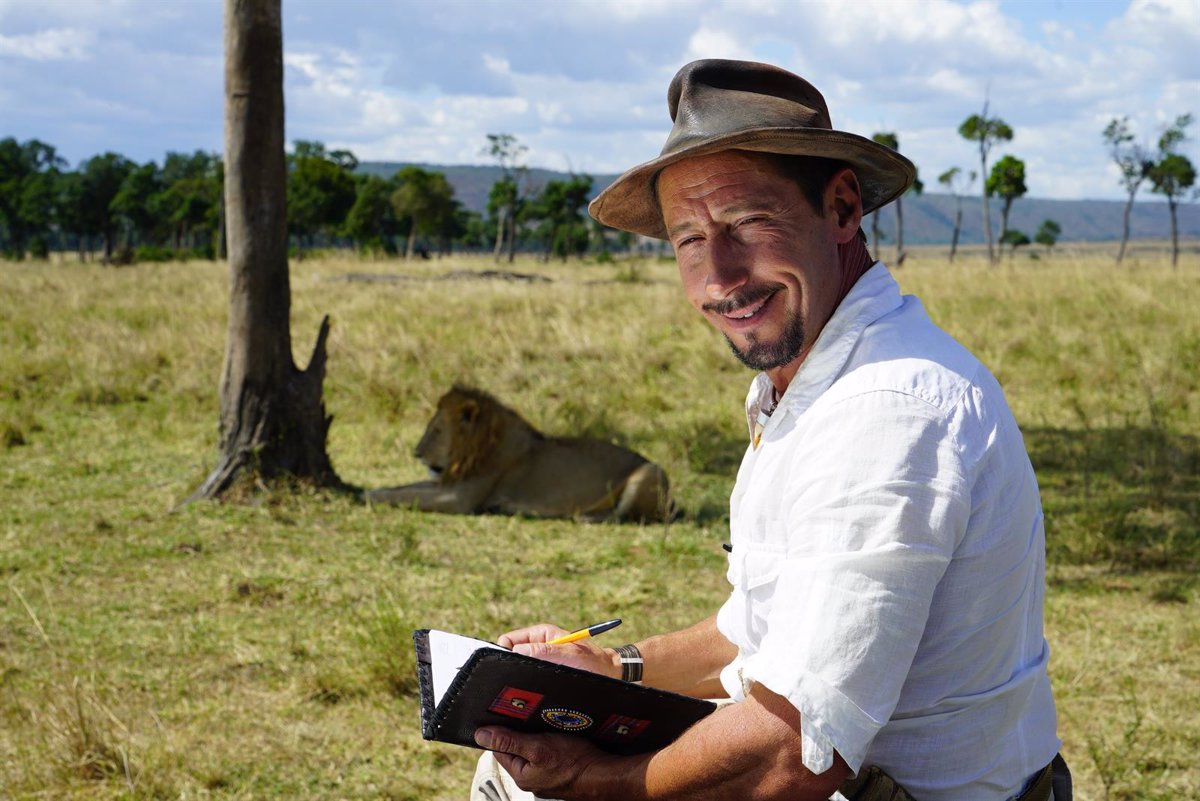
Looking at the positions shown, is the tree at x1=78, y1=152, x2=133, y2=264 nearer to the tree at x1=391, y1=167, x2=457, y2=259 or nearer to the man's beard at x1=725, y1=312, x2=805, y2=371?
the tree at x1=391, y1=167, x2=457, y2=259

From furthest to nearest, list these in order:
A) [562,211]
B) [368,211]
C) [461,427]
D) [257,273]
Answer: [562,211]
[368,211]
[461,427]
[257,273]

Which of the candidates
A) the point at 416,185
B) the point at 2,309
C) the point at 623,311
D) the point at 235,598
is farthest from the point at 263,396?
the point at 416,185

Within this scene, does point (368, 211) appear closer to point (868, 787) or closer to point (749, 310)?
point (749, 310)

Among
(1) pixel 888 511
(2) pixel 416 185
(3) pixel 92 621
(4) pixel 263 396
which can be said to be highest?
(2) pixel 416 185

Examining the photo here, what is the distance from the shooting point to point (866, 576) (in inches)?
67.0

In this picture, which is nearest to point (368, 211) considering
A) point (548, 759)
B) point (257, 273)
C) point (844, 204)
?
point (257, 273)

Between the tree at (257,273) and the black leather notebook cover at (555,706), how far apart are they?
5.55 metres

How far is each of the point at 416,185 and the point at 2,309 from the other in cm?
5117

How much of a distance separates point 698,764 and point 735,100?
1.22m

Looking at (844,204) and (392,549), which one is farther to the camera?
(392,549)

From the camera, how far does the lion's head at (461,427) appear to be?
8016mm

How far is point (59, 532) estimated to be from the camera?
6805 mm

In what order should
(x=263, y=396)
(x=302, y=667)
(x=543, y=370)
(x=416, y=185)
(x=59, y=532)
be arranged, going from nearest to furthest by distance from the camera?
(x=302, y=667) < (x=59, y=532) < (x=263, y=396) < (x=543, y=370) < (x=416, y=185)

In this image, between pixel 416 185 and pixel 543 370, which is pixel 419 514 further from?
pixel 416 185
